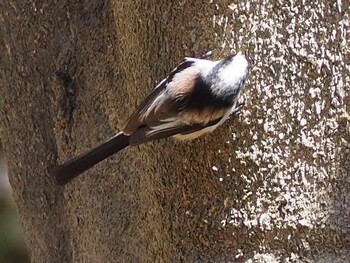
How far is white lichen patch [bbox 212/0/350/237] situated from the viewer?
1.76 m

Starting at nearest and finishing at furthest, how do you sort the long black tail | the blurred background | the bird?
the bird
the long black tail
the blurred background

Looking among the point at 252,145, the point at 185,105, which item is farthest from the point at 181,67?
the point at 252,145

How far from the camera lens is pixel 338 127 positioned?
181cm

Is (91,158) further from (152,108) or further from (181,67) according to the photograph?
(181,67)

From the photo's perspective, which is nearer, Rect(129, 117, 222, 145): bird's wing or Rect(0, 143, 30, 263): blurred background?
Rect(129, 117, 222, 145): bird's wing

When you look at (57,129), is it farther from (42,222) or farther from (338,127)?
(338,127)

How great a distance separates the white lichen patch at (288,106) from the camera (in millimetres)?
1758

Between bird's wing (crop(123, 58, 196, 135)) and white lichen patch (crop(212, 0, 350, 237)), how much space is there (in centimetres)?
12

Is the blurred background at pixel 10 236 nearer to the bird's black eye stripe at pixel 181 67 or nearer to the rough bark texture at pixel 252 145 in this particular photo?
the rough bark texture at pixel 252 145

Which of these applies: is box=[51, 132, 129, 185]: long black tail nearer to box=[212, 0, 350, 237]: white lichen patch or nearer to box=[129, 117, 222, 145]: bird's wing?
box=[129, 117, 222, 145]: bird's wing

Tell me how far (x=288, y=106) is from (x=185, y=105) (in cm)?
21

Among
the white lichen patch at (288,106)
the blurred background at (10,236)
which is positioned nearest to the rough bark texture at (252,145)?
the white lichen patch at (288,106)

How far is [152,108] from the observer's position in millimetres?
1816

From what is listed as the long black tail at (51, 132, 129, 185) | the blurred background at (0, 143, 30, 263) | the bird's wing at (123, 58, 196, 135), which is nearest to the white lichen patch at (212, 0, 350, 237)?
the bird's wing at (123, 58, 196, 135)
